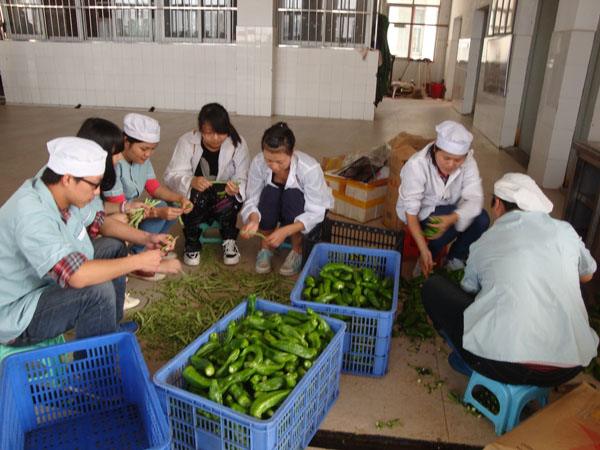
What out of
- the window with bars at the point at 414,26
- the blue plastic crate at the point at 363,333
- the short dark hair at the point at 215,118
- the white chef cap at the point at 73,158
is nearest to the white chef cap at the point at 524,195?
the blue plastic crate at the point at 363,333

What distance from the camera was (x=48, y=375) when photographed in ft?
6.16

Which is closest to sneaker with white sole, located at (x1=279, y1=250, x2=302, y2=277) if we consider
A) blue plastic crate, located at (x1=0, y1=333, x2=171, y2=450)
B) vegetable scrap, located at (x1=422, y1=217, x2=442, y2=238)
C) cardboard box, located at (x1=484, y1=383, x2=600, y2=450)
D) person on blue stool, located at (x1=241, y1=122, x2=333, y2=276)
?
person on blue stool, located at (x1=241, y1=122, x2=333, y2=276)

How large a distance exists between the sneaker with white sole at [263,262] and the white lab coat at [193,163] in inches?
17.5

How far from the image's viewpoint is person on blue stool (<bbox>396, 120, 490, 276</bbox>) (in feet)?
10.3

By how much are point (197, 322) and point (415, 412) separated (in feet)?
4.22

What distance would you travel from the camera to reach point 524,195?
2.04 meters

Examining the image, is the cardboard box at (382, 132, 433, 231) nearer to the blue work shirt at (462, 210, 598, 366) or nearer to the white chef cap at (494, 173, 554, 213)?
the white chef cap at (494, 173, 554, 213)

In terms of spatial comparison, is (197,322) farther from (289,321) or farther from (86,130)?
(86,130)

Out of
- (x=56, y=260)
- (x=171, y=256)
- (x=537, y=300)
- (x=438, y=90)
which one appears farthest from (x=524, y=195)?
(x=438, y=90)

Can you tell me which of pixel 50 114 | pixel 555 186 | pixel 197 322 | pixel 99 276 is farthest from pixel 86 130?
pixel 50 114

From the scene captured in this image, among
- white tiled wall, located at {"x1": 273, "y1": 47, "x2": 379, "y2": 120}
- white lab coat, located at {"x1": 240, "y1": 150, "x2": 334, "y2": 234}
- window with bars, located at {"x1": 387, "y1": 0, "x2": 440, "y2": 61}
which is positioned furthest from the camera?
window with bars, located at {"x1": 387, "y1": 0, "x2": 440, "y2": 61}

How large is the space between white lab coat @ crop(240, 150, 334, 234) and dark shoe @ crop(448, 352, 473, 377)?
128 centimetres

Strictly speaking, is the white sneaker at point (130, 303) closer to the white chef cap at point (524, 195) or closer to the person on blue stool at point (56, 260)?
the person on blue stool at point (56, 260)

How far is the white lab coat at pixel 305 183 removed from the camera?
132 inches
